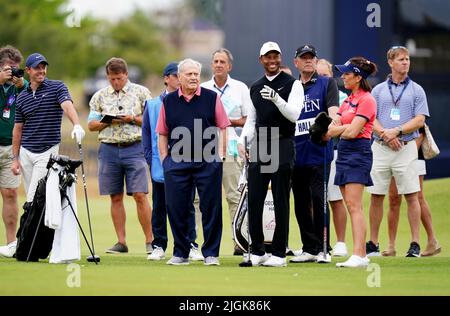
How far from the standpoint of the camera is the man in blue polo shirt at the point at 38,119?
42.9ft

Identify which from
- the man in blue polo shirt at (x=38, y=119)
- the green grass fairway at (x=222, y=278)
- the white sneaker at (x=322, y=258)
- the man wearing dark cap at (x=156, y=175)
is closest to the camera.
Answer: the green grass fairway at (x=222, y=278)

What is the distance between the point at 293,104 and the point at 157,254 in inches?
103

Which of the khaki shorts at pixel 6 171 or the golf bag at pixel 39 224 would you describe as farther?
the khaki shorts at pixel 6 171

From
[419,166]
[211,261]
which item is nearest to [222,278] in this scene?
[211,261]

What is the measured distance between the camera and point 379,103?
45.7 ft

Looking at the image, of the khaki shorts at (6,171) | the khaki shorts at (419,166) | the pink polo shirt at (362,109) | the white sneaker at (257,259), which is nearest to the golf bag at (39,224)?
the khaki shorts at (6,171)

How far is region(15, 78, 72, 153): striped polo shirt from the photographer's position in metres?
13.1

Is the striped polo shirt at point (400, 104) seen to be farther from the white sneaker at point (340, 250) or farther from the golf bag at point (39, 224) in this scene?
the golf bag at point (39, 224)

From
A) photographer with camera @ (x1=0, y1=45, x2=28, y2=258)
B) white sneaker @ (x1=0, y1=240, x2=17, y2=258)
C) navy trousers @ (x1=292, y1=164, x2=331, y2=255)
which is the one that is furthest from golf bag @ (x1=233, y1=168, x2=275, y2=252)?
photographer with camera @ (x1=0, y1=45, x2=28, y2=258)

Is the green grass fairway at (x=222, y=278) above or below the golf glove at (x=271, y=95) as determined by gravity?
below

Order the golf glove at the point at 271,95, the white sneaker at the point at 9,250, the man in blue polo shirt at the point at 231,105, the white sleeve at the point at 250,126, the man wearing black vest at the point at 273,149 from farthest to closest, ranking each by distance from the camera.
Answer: the man in blue polo shirt at the point at 231,105
the white sneaker at the point at 9,250
the white sleeve at the point at 250,126
the man wearing black vest at the point at 273,149
the golf glove at the point at 271,95

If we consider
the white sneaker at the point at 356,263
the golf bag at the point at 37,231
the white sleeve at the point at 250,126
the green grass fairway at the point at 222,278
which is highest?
the white sleeve at the point at 250,126

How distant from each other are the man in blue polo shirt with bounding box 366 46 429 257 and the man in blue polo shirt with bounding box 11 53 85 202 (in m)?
3.64
